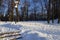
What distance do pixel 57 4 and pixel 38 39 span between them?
58.6 feet

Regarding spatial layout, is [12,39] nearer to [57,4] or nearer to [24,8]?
[57,4]

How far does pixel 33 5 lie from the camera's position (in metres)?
38.3

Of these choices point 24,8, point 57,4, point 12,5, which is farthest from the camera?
point 24,8

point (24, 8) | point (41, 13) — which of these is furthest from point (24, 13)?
point (41, 13)

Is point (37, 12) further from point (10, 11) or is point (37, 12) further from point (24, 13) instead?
point (10, 11)

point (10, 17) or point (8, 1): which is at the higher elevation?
point (8, 1)

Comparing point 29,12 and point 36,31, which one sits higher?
point 36,31

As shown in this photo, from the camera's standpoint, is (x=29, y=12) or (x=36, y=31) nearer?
(x=36, y=31)

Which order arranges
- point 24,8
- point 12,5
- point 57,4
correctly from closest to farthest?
point 57,4 → point 12,5 → point 24,8

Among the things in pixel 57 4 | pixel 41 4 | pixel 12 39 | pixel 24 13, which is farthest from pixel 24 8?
pixel 12 39

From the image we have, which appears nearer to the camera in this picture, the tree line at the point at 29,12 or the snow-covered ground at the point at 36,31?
the snow-covered ground at the point at 36,31

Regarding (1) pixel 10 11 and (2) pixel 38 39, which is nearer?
(2) pixel 38 39

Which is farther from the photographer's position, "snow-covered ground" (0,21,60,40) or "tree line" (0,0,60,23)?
→ "tree line" (0,0,60,23)

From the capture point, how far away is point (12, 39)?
14680mm
